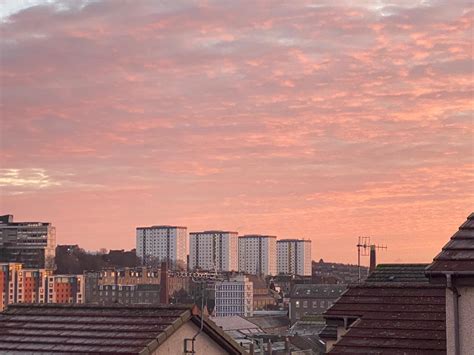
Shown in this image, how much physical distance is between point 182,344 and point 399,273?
35.9ft

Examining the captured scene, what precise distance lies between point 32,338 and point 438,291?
859 centimetres

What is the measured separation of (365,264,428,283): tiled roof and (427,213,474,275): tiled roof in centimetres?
1103

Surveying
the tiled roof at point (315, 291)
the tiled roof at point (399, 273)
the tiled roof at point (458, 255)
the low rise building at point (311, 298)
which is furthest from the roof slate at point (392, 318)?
the tiled roof at point (315, 291)

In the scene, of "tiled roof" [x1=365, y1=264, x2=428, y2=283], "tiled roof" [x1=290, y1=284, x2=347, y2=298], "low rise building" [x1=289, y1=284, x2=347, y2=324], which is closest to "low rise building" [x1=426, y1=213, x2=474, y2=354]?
"tiled roof" [x1=365, y1=264, x2=428, y2=283]

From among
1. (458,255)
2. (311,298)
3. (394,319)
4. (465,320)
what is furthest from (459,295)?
(311,298)

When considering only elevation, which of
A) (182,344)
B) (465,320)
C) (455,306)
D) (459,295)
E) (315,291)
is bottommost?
(182,344)

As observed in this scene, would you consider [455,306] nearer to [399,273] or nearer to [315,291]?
[399,273]

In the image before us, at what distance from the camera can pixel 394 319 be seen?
61.5ft

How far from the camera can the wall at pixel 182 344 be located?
18.1m

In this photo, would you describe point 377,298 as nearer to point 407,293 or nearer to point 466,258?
point 407,293

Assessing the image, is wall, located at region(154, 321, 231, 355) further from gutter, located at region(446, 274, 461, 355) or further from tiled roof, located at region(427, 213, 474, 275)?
gutter, located at region(446, 274, 461, 355)

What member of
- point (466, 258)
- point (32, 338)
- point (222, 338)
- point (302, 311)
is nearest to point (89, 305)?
point (32, 338)

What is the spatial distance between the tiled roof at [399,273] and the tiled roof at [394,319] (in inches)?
198

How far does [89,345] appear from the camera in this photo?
59.6 feet
